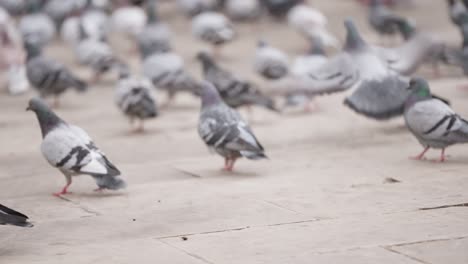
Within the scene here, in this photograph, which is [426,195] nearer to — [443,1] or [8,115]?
[8,115]

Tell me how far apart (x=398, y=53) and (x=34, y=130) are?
4.32 m

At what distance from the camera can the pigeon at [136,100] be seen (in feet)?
38.2

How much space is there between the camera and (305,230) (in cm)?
696

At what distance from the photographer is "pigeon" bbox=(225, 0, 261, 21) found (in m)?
18.9

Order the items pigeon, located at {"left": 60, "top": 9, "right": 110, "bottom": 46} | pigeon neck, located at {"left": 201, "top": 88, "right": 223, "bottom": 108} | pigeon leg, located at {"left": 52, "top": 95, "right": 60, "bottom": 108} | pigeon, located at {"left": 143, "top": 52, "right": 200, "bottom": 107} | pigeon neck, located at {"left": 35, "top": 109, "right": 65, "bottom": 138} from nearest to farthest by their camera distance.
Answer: pigeon neck, located at {"left": 35, "top": 109, "right": 65, "bottom": 138} < pigeon neck, located at {"left": 201, "top": 88, "right": 223, "bottom": 108} < pigeon, located at {"left": 143, "top": 52, "right": 200, "bottom": 107} < pigeon leg, located at {"left": 52, "top": 95, "right": 60, "bottom": 108} < pigeon, located at {"left": 60, "top": 9, "right": 110, "bottom": 46}

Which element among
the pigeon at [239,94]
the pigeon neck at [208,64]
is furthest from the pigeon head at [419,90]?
the pigeon neck at [208,64]

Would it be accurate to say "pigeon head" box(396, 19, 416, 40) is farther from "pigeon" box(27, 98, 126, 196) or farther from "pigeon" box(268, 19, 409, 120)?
"pigeon" box(27, 98, 126, 196)

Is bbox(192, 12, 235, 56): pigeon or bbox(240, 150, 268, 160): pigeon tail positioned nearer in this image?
bbox(240, 150, 268, 160): pigeon tail

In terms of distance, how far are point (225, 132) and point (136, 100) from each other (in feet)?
9.37

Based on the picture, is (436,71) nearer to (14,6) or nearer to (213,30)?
(213,30)

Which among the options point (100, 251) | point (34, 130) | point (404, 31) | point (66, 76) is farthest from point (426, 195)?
point (404, 31)

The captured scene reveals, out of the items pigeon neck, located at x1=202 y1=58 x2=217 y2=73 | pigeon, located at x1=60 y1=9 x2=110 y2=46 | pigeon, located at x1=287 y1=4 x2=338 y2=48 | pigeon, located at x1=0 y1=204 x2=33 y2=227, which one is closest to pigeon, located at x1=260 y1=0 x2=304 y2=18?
pigeon, located at x1=287 y1=4 x2=338 y2=48

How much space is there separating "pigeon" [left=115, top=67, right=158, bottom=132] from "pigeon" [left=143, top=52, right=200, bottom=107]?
4.06 ft

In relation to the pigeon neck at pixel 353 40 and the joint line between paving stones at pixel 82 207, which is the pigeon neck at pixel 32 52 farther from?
the joint line between paving stones at pixel 82 207
